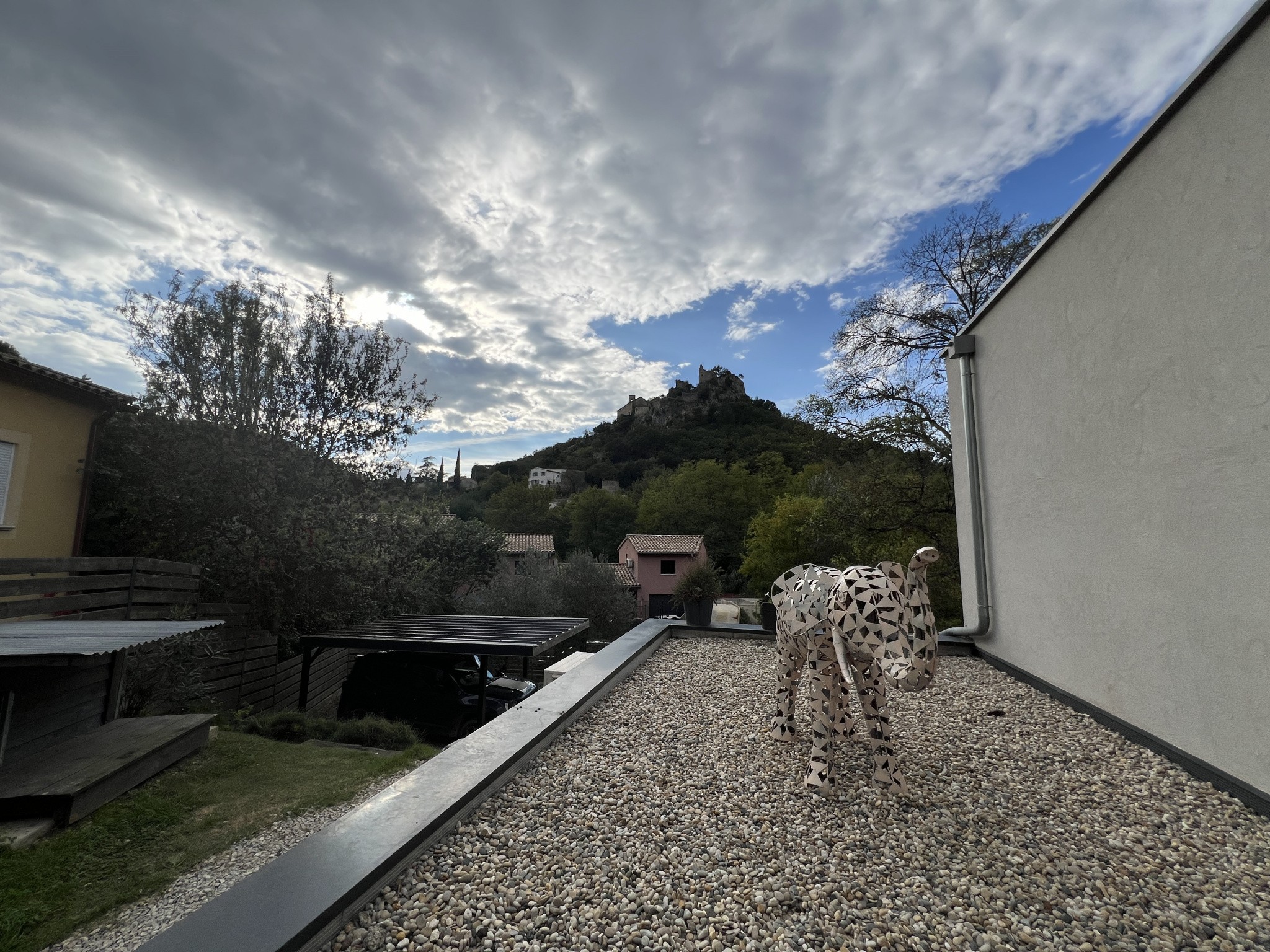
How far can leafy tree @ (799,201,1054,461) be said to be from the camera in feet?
39.5

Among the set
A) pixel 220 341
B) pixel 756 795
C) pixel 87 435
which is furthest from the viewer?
pixel 220 341

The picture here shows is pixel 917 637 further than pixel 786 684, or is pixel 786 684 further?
pixel 786 684

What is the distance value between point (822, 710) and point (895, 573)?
31.4 inches

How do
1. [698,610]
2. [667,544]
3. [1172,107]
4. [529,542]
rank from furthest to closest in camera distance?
[667,544], [529,542], [698,610], [1172,107]

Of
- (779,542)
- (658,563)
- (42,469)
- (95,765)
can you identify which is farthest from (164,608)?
(658,563)

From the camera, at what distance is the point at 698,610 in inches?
301

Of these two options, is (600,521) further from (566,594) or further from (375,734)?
(375,734)

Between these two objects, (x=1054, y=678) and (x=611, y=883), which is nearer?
(x=611, y=883)

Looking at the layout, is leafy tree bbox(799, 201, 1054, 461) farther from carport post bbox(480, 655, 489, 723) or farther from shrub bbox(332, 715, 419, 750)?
shrub bbox(332, 715, 419, 750)

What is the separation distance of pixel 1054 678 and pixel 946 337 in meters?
9.63

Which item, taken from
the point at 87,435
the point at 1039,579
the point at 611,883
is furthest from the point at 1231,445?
the point at 87,435

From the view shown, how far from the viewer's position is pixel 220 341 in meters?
10.6

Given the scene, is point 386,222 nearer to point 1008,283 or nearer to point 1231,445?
point 1008,283

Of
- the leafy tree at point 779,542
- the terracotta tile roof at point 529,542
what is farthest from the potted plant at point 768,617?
the terracotta tile roof at point 529,542
